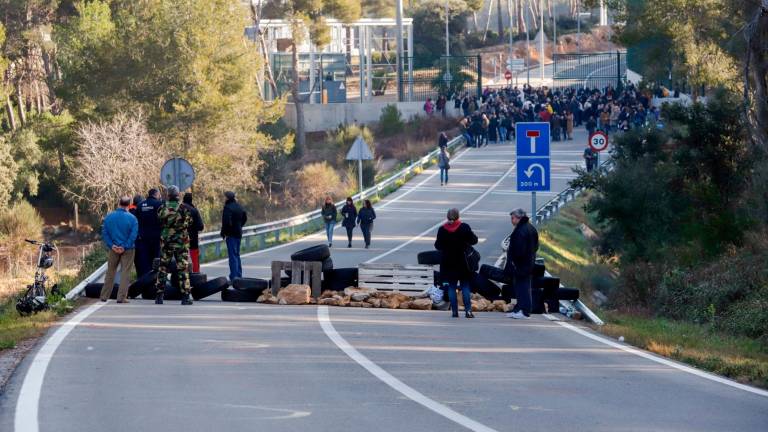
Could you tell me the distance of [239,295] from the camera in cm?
1788

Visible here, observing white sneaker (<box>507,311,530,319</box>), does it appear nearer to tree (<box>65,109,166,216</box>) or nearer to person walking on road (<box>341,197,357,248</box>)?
person walking on road (<box>341,197,357,248</box>)

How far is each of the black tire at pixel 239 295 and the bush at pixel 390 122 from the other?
4739 centimetres

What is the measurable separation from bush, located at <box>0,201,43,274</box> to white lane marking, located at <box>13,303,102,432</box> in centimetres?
3423

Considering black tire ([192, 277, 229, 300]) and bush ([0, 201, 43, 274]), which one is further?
bush ([0, 201, 43, 274])

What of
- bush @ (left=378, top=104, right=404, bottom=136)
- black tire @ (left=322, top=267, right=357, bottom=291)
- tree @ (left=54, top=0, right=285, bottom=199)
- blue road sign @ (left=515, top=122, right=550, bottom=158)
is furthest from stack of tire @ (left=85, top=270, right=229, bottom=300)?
bush @ (left=378, top=104, right=404, bottom=136)

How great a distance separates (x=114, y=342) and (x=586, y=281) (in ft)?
54.1

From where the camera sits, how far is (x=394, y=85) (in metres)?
83.3

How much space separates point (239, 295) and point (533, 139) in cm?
642

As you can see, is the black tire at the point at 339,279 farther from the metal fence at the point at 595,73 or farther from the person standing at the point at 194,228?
the metal fence at the point at 595,73

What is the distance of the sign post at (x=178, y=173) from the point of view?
80.5ft

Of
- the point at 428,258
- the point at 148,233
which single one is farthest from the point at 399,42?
the point at 148,233

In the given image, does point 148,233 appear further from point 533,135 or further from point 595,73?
point 595,73

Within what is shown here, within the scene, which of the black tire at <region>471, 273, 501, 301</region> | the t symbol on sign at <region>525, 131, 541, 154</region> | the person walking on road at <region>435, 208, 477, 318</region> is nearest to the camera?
the person walking on road at <region>435, 208, 477, 318</region>

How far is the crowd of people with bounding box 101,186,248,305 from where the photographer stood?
16.1m
